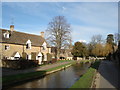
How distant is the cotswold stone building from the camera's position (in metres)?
28.4

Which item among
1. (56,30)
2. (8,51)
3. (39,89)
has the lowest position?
(39,89)

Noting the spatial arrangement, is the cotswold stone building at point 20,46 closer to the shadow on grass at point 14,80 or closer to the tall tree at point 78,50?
the shadow on grass at point 14,80

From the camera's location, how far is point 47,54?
124ft

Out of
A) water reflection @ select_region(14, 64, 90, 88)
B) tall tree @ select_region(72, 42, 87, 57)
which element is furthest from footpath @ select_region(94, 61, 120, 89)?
tall tree @ select_region(72, 42, 87, 57)

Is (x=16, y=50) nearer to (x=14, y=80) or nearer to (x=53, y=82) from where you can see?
(x=14, y=80)

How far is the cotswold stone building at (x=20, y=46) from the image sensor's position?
2839cm

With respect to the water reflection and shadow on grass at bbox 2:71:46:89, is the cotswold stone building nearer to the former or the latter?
shadow on grass at bbox 2:71:46:89

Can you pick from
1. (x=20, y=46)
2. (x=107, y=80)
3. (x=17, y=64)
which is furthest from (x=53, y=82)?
(x=20, y=46)

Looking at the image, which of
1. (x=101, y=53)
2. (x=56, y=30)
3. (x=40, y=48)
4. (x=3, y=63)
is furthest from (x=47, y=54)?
(x=101, y=53)

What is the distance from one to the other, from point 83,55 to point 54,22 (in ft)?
103

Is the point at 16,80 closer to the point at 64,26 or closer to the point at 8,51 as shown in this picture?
the point at 8,51

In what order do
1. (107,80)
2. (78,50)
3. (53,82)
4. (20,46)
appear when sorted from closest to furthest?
(107,80) → (53,82) → (20,46) → (78,50)

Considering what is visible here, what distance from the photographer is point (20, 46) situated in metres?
31.2

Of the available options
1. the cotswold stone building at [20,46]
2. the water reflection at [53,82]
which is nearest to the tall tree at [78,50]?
the cotswold stone building at [20,46]
